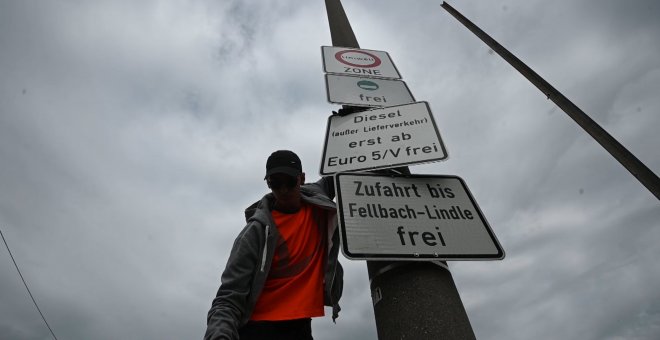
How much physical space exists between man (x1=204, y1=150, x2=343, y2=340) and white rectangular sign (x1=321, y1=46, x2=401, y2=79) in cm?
101

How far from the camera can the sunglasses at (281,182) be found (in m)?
2.10

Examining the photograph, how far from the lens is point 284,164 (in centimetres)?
213

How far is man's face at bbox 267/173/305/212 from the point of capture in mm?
2102

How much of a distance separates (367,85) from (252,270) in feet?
5.38

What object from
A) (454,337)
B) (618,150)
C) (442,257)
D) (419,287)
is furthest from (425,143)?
(618,150)

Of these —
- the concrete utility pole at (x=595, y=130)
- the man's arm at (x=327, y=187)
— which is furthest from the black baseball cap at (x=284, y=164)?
the concrete utility pole at (x=595, y=130)

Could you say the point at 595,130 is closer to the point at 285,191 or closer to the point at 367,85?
the point at 367,85

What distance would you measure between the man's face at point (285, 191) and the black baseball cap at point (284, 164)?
0.09 ft

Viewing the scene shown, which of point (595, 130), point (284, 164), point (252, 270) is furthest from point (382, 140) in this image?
point (595, 130)

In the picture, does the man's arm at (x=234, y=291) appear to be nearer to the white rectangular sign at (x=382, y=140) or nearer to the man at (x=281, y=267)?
the man at (x=281, y=267)

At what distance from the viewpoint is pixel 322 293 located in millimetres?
1916

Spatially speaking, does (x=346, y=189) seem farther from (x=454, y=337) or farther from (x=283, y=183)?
(x=454, y=337)

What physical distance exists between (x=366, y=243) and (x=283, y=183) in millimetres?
837

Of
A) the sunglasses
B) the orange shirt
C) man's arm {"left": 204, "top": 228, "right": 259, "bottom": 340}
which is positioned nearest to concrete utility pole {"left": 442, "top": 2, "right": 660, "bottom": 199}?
the orange shirt
